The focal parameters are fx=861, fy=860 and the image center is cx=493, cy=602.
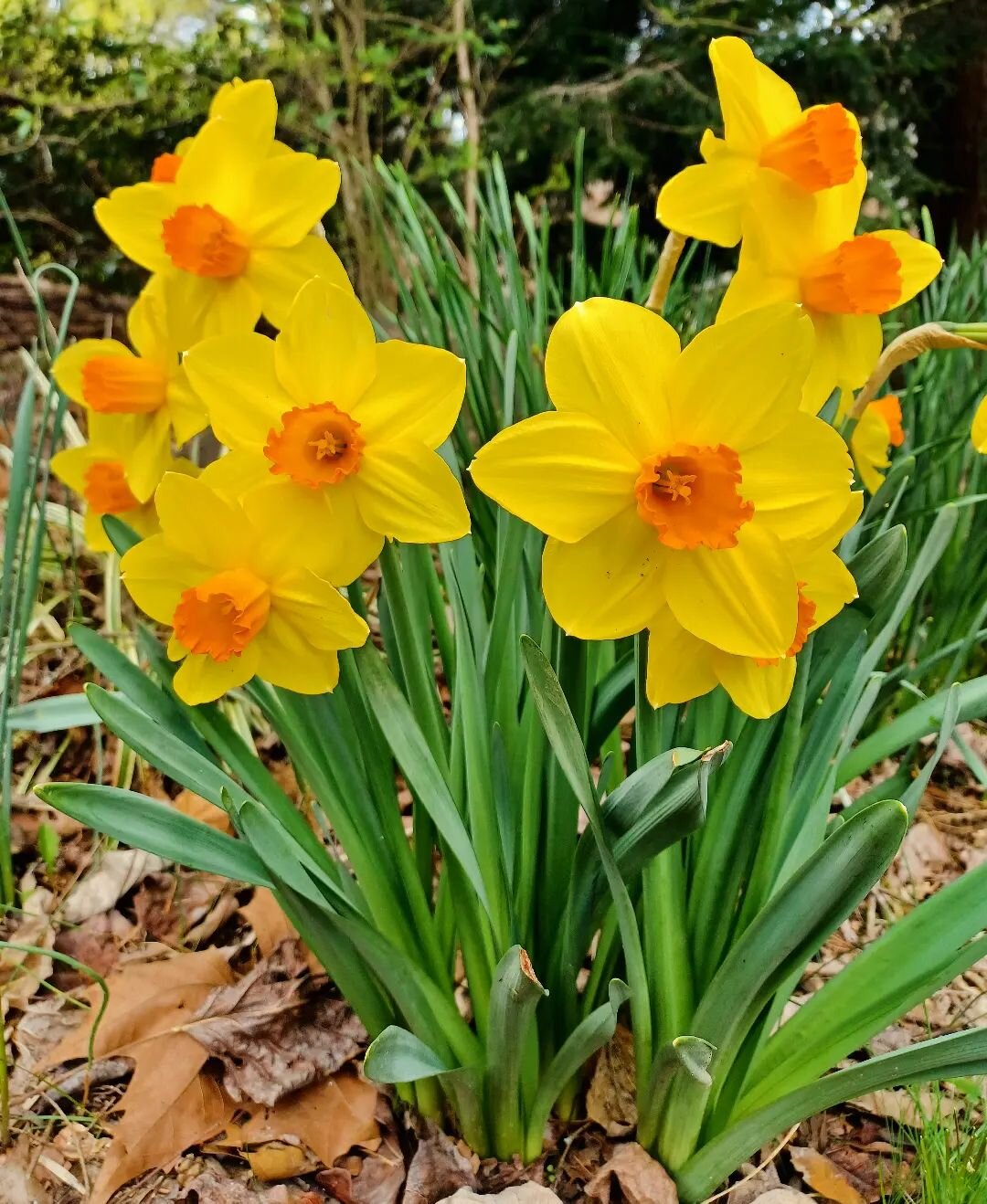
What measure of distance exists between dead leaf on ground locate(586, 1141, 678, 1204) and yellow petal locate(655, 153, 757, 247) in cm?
96

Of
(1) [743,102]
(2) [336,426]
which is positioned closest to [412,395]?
(2) [336,426]

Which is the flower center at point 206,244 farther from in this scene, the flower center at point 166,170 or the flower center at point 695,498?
the flower center at point 695,498

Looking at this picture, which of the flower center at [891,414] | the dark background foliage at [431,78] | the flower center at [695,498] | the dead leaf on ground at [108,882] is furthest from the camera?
the dark background foliage at [431,78]

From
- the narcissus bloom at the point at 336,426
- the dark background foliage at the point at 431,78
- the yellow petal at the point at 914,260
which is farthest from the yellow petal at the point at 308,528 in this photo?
the dark background foliage at the point at 431,78

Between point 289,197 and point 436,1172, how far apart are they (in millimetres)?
1084

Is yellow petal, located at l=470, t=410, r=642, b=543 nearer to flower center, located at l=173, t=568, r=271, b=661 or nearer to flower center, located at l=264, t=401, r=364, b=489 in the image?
flower center, located at l=264, t=401, r=364, b=489

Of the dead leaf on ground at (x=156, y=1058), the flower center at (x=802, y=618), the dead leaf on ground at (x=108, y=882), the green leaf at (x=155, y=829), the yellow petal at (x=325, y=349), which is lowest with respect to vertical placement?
the dead leaf on ground at (x=108, y=882)

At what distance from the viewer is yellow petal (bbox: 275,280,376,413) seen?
74 cm

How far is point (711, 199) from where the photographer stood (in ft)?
2.63

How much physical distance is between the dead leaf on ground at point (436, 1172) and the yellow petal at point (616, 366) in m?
0.84

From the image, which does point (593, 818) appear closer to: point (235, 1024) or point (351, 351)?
point (351, 351)

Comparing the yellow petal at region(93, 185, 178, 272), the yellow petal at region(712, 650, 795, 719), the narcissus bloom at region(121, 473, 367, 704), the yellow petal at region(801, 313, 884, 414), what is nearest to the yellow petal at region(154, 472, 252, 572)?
the narcissus bloom at region(121, 473, 367, 704)

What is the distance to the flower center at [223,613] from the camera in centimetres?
76

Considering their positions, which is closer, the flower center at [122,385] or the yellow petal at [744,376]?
the yellow petal at [744,376]
